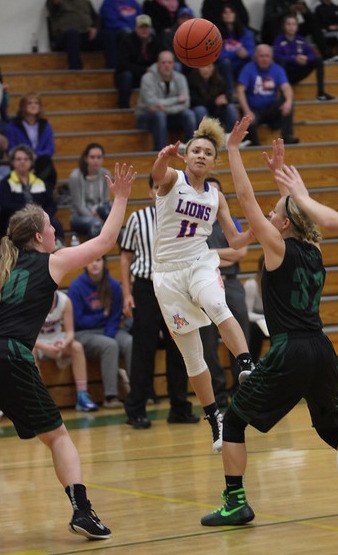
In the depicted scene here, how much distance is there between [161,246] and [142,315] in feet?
6.80

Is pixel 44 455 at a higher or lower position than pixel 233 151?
lower

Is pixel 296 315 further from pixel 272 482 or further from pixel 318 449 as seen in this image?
pixel 318 449

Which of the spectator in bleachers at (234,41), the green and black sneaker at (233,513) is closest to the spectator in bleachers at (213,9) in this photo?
the spectator in bleachers at (234,41)

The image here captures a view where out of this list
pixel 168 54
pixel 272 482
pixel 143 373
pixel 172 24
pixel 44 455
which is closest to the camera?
pixel 272 482

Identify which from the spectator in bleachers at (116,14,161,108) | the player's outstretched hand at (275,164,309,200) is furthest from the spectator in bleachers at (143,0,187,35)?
the player's outstretched hand at (275,164,309,200)

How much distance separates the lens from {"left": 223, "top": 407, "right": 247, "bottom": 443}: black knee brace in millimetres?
5242

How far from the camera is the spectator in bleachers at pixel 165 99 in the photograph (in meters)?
12.9

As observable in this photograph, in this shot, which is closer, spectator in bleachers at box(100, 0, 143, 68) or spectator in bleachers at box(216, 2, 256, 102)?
spectator in bleachers at box(216, 2, 256, 102)

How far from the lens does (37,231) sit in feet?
17.6

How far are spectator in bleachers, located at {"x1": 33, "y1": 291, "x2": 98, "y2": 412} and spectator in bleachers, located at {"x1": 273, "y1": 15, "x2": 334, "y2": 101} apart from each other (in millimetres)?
5829

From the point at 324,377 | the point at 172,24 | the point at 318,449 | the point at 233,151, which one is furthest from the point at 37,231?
the point at 172,24

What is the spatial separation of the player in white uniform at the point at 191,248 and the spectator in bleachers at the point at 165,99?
18.8 feet

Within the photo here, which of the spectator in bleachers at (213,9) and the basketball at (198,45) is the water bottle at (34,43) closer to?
the spectator in bleachers at (213,9)

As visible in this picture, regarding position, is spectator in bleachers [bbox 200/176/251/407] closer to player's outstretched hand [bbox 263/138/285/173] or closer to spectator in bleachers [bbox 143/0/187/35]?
player's outstretched hand [bbox 263/138/285/173]
